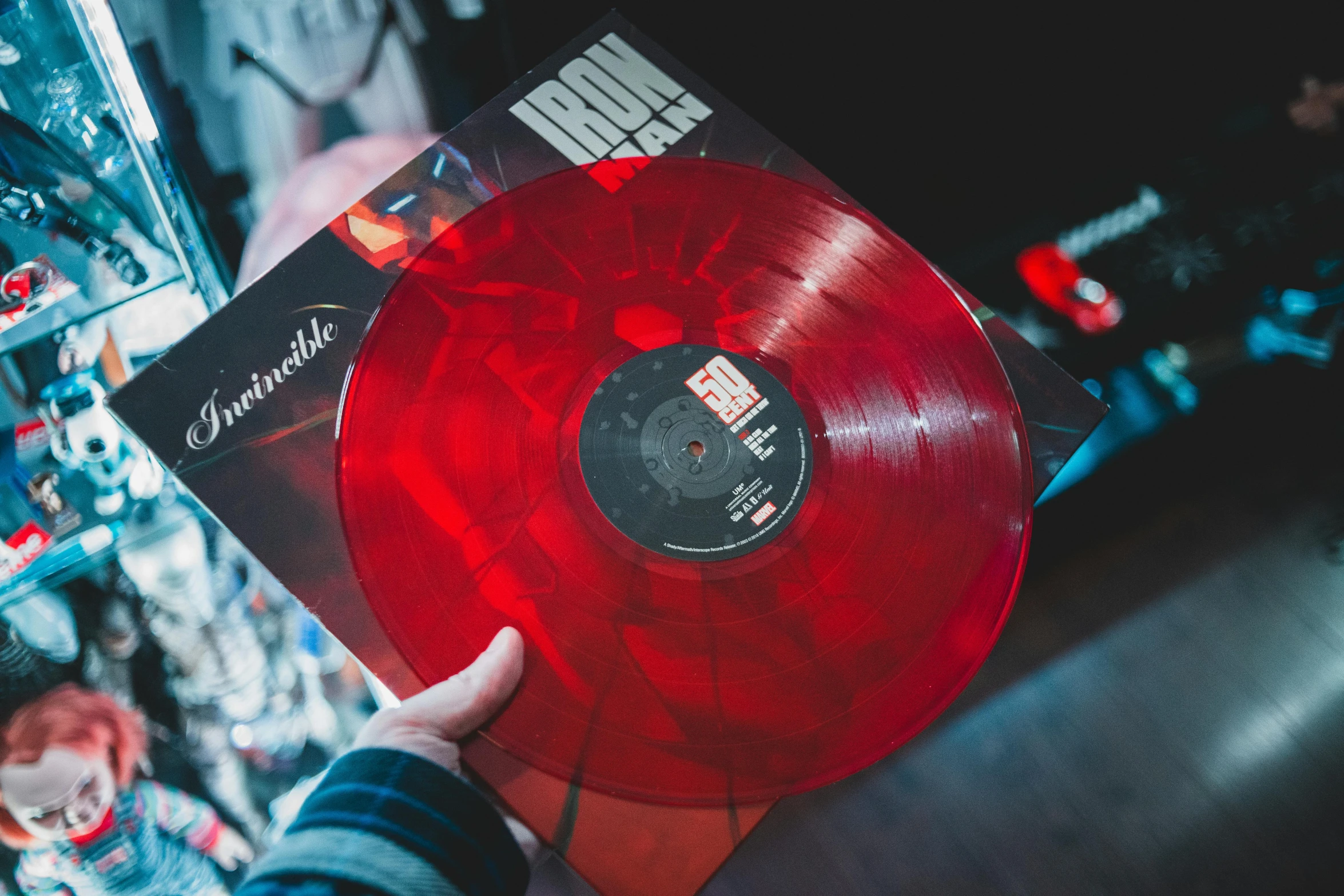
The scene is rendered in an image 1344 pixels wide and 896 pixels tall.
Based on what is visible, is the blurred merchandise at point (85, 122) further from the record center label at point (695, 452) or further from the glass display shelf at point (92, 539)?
the record center label at point (695, 452)

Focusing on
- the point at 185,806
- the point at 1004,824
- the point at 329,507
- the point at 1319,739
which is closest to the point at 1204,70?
the point at 1319,739

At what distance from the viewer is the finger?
2.11 feet

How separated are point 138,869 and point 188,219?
0.75 meters

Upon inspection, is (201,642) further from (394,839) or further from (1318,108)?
(1318,108)

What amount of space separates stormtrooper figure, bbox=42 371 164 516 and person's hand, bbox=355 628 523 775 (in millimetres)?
525

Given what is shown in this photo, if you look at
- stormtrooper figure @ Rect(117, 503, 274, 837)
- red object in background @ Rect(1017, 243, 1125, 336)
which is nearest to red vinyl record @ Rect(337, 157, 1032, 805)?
stormtrooper figure @ Rect(117, 503, 274, 837)

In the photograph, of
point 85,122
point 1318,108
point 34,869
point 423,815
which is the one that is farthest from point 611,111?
point 1318,108

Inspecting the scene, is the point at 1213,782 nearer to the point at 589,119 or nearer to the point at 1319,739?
the point at 1319,739

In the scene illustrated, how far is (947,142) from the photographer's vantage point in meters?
1.33

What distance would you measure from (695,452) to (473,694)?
12.2 inches

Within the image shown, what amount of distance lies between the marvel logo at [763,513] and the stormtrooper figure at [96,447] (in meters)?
0.74

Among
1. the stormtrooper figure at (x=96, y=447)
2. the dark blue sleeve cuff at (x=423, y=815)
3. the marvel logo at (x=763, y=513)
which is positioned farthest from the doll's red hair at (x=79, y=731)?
the marvel logo at (x=763, y=513)

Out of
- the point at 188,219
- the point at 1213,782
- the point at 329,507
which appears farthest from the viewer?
the point at 1213,782

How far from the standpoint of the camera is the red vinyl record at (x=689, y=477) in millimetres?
677
